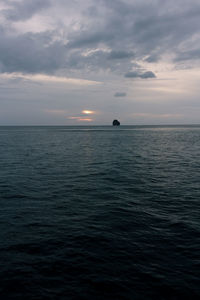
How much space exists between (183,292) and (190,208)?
10.9m

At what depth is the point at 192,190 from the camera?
83.4 ft

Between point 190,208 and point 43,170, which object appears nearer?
point 190,208

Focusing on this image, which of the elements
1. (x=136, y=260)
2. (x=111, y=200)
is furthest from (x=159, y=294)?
(x=111, y=200)

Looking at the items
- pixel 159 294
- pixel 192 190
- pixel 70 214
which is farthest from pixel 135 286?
pixel 192 190

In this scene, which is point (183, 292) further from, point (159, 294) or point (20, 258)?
point (20, 258)

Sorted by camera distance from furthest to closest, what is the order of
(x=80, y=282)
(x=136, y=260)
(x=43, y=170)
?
(x=43, y=170) < (x=136, y=260) < (x=80, y=282)

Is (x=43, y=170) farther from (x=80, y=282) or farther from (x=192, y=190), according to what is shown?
(x=80, y=282)

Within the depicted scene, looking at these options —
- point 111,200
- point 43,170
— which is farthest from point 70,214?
point 43,170

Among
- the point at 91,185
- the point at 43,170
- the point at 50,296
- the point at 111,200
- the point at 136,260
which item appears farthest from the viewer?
the point at 43,170

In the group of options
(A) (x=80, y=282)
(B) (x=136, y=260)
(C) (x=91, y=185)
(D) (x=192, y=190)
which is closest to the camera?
(A) (x=80, y=282)

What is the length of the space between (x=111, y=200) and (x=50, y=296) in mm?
13107

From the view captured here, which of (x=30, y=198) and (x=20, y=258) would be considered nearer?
(x=20, y=258)

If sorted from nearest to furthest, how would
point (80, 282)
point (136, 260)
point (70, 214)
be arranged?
→ point (80, 282)
point (136, 260)
point (70, 214)

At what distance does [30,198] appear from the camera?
2297 centimetres
